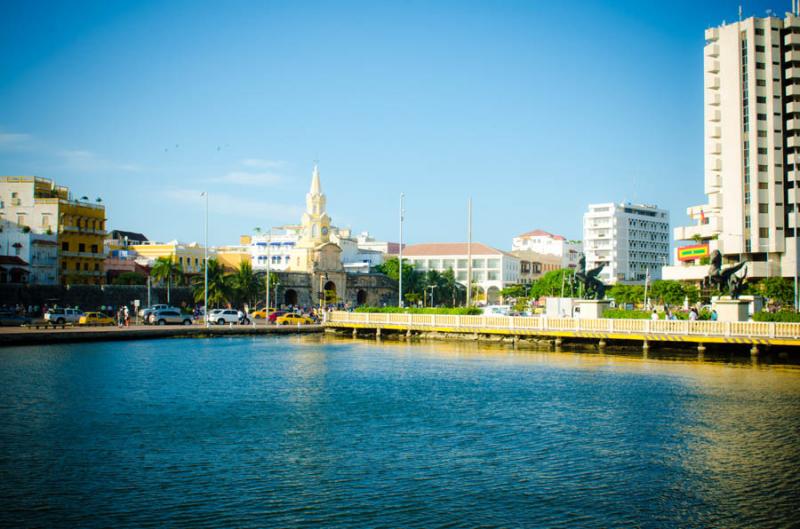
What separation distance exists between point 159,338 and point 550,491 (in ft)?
151

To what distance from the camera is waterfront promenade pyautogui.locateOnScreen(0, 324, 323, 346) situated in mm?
47844

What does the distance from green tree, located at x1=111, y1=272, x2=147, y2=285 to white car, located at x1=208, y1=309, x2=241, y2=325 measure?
2744 cm

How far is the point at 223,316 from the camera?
229ft

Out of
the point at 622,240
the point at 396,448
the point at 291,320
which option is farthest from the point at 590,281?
the point at 622,240

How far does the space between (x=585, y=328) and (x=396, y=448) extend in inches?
1267

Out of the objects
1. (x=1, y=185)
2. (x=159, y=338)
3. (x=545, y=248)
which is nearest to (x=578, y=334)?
(x=159, y=338)

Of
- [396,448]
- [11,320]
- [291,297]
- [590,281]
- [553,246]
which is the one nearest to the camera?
[396,448]

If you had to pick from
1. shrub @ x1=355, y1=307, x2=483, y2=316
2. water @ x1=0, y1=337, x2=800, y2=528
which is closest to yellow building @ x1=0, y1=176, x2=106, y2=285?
shrub @ x1=355, y1=307, x2=483, y2=316

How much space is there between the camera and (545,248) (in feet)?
609

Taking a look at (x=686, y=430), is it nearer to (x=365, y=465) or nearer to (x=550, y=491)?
(x=550, y=491)

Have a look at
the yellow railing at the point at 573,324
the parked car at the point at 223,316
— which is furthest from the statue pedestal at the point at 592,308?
the parked car at the point at 223,316

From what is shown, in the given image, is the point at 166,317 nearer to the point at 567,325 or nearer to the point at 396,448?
the point at 567,325

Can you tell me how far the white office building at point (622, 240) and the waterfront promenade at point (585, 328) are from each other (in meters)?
99.5

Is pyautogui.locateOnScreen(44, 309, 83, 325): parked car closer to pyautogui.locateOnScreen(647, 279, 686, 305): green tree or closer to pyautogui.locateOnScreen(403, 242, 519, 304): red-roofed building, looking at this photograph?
pyautogui.locateOnScreen(647, 279, 686, 305): green tree
